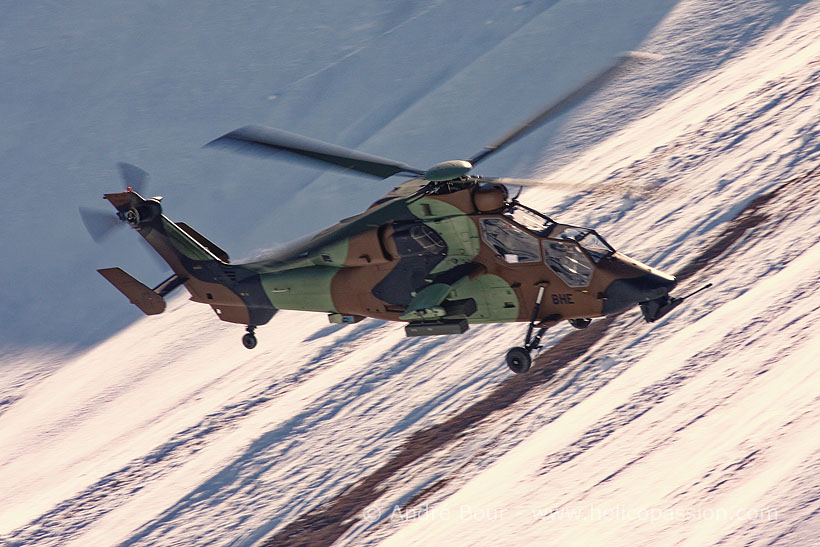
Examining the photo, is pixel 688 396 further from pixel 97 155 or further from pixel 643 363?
pixel 97 155

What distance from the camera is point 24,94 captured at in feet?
114

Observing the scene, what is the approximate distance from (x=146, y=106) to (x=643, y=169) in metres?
19.6

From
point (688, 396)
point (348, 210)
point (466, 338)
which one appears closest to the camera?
point (688, 396)

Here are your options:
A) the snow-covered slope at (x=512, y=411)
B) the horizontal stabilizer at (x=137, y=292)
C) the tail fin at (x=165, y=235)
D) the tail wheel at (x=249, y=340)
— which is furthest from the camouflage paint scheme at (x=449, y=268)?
the horizontal stabilizer at (x=137, y=292)

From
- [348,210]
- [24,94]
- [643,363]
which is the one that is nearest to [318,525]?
[643,363]

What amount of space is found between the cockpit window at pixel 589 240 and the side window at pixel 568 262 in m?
0.11

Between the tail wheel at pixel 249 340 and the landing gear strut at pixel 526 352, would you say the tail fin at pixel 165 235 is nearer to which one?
the tail wheel at pixel 249 340

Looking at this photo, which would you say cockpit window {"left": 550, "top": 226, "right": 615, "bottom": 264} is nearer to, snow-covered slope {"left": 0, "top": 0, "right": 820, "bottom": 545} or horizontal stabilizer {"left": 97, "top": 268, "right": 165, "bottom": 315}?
snow-covered slope {"left": 0, "top": 0, "right": 820, "bottom": 545}

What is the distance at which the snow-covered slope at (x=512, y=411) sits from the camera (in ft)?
47.8

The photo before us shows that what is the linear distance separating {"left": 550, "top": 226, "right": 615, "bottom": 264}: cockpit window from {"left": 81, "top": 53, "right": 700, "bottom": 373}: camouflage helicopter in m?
0.02

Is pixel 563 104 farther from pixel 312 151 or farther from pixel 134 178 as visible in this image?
pixel 134 178

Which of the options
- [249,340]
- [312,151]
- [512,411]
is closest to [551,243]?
[312,151]

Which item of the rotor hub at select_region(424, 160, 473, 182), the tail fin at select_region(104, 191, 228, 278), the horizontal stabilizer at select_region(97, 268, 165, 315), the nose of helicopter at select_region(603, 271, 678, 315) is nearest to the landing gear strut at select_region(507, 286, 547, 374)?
the nose of helicopter at select_region(603, 271, 678, 315)

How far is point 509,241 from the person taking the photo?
1396 centimetres
